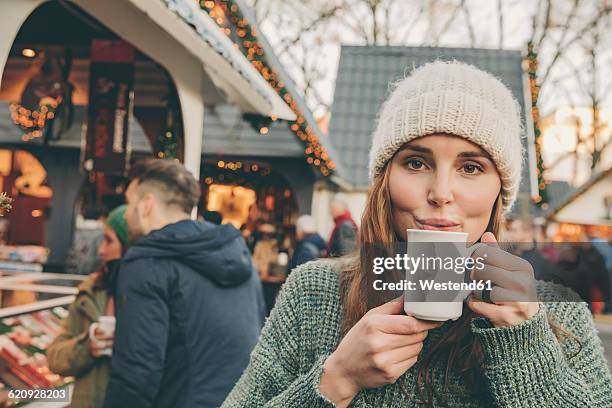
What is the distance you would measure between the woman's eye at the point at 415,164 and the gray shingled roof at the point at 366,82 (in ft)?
35.1

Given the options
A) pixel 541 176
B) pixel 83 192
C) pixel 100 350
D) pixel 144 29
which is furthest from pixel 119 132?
pixel 541 176

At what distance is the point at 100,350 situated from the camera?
2703mm

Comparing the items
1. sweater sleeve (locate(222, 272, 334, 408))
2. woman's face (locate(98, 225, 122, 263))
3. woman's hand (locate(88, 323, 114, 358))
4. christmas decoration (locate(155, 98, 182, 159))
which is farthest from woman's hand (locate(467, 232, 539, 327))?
christmas decoration (locate(155, 98, 182, 159))

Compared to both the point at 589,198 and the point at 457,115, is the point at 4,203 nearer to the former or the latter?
the point at 457,115

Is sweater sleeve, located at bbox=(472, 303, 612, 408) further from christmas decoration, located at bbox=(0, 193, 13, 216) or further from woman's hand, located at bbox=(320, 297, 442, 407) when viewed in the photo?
christmas decoration, located at bbox=(0, 193, 13, 216)

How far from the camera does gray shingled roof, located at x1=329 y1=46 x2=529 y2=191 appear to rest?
12523mm

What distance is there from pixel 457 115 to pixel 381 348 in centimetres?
53

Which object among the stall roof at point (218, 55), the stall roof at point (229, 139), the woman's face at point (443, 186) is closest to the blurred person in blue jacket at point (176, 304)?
the stall roof at point (218, 55)

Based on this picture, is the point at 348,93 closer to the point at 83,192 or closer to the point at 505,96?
the point at 83,192

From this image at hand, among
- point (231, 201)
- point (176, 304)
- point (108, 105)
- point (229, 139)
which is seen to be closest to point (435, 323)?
point (176, 304)

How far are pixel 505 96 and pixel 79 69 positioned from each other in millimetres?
5622

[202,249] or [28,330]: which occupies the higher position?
[202,249]

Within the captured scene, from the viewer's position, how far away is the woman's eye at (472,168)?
1.22m

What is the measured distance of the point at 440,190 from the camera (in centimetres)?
113
